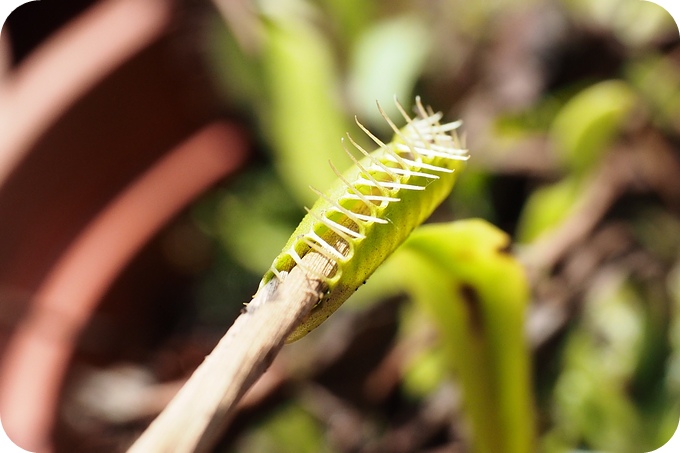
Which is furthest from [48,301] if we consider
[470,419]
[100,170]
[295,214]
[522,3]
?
[522,3]

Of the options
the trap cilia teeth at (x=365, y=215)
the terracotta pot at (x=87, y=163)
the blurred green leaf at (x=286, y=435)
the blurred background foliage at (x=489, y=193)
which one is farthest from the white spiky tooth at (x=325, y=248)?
the terracotta pot at (x=87, y=163)

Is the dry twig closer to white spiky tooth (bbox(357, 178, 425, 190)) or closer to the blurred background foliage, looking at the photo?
white spiky tooth (bbox(357, 178, 425, 190))

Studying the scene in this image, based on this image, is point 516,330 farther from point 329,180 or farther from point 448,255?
point 329,180

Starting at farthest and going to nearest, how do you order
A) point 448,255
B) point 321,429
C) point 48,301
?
point 48,301, point 321,429, point 448,255

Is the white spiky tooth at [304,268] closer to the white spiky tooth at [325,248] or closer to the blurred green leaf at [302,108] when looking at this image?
the white spiky tooth at [325,248]

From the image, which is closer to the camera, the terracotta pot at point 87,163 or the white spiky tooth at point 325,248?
the white spiky tooth at point 325,248

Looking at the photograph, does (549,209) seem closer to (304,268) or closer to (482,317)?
(482,317)

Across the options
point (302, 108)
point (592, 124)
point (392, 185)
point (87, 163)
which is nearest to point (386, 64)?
point (302, 108)
